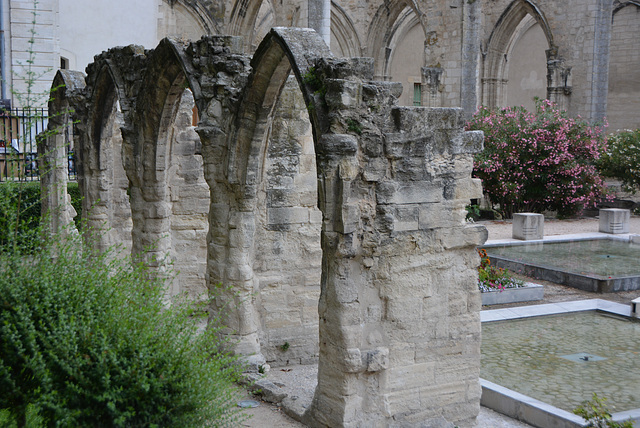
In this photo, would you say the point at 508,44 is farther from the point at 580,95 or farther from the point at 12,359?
the point at 12,359

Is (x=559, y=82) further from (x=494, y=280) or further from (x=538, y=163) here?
(x=494, y=280)

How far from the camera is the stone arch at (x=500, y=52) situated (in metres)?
19.9

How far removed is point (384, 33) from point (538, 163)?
8693mm

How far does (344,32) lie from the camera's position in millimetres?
21250

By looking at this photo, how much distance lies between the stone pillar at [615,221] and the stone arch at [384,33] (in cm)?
1013

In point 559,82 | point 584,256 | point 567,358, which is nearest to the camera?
point 567,358

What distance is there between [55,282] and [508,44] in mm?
19472

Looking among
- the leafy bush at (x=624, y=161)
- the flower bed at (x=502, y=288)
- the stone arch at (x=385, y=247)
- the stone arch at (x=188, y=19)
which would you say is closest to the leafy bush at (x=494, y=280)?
the flower bed at (x=502, y=288)

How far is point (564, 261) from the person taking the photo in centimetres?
1038

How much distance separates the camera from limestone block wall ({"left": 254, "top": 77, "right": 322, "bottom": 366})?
626cm

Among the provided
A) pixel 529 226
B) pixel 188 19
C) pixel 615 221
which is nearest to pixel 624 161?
pixel 615 221

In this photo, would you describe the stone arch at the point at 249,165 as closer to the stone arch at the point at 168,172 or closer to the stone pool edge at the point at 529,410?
the stone arch at the point at 168,172

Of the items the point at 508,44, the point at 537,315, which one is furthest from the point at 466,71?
the point at 537,315

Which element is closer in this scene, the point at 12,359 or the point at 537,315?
the point at 12,359
